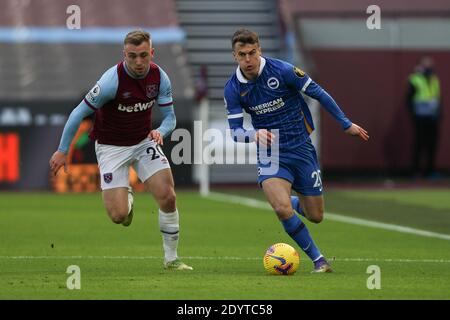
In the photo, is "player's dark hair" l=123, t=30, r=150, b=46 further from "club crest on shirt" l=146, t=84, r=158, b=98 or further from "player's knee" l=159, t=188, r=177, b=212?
"player's knee" l=159, t=188, r=177, b=212

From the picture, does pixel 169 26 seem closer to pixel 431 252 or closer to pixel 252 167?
pixel 252 167

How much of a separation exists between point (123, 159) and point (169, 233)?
0.79 m

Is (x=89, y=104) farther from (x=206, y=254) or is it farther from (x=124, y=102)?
(x=206, y=254)

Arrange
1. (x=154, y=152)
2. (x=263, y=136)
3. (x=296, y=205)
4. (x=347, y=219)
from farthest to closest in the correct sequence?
(x=347, y=219) < (x=296, y=205) < (x=154, y=152) < (x=263, y=136)

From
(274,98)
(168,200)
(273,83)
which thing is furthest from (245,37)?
(168,200)

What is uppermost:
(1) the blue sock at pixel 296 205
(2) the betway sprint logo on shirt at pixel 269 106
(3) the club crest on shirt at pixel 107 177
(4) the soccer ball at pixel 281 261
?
(2) the betway sprint logo on shirt at pixel 269 106

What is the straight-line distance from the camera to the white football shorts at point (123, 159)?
429 inches

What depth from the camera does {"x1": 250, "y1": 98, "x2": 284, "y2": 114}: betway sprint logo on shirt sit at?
10.7m

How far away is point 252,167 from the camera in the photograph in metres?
25.0

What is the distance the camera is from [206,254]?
12211 millimetres

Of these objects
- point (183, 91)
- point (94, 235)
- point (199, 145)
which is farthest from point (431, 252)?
point (183, 91)

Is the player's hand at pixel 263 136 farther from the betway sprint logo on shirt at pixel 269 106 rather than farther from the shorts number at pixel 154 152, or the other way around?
the shorts number at pixel 154 152

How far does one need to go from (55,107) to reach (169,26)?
15.1 feet

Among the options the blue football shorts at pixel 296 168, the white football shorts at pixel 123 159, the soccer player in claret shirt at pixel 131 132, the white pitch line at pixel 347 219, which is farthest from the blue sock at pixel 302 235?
the white pitch line at pixel 347 219
